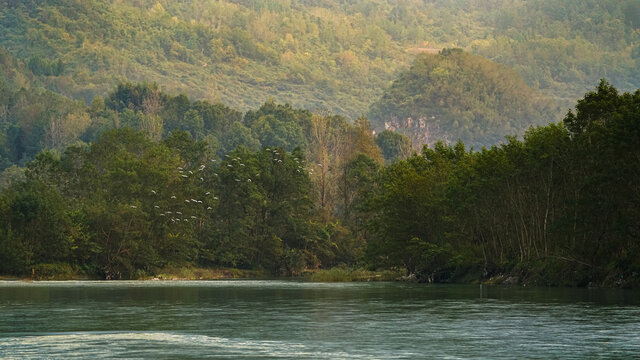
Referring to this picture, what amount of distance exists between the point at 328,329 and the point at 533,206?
48298 millimetres

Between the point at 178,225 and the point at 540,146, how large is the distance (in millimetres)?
62111

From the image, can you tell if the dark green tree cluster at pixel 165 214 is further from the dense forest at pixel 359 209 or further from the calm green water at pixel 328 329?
the calm green water at pixel 328 329

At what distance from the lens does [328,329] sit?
113 feet

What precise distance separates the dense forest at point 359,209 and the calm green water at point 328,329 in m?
13.7

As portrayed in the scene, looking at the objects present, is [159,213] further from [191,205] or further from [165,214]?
[191,205]

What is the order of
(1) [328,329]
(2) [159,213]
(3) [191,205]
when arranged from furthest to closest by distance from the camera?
(3) [191,205] < (2) [159,213] < (1) [328,329]

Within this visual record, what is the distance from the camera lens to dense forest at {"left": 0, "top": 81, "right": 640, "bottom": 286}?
6562 centimetres

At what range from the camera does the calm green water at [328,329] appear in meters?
27.4

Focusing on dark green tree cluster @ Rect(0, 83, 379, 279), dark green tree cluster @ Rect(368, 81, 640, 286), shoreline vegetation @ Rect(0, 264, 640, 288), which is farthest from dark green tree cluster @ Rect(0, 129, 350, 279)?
dark green tree cluster @ Rect(368, 81, 640, 286)

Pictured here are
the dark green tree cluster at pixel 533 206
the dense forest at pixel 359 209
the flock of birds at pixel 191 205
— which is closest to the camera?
the dark green tree cluster at pixel 533 206

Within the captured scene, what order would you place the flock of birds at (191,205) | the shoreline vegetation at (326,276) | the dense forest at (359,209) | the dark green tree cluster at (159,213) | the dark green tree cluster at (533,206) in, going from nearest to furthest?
the dark green tree cluster at (533,206) < the dense forest at (359,209) < the shoreline vegetation at (326,276) < the dark green tree cluster at (159,213) < the flock of birds at (191,205)

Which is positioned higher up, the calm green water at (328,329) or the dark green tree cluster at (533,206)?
the dark green tree cluster at (533,206)

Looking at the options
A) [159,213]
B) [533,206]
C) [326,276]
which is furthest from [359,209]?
[159,213]

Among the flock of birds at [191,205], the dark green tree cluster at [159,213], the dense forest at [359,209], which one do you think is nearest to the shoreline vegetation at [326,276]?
the dense forest at [359,209]
